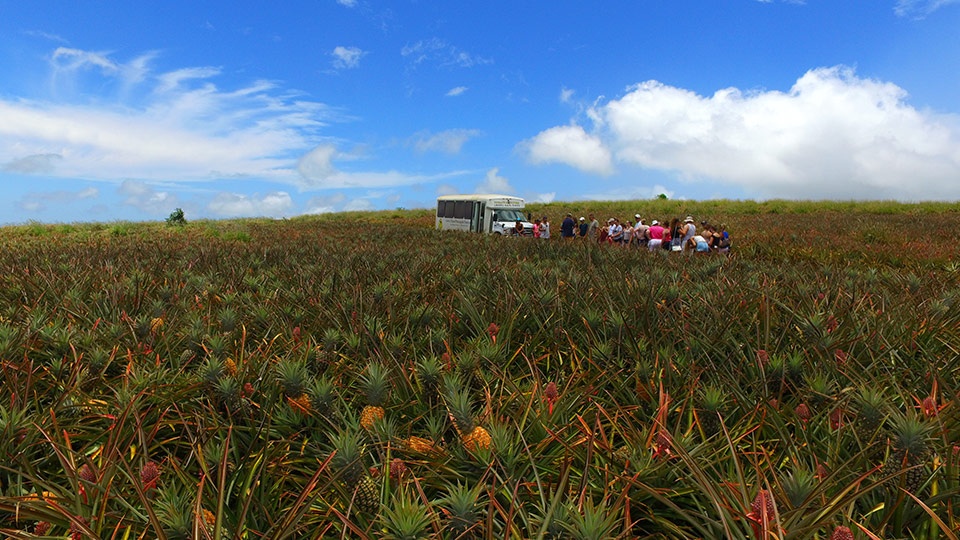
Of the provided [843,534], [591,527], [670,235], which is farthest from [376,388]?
[670,235]

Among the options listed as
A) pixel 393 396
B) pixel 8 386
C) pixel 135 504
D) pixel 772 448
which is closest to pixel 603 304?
pixel 772 448

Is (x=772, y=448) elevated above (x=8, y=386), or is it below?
below

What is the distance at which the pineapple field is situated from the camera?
1.29 meters

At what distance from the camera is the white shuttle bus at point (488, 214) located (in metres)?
28.5

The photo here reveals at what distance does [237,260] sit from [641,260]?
5232 millimetres

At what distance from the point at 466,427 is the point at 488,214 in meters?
28.5

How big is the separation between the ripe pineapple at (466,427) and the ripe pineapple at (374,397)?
0.98 ft

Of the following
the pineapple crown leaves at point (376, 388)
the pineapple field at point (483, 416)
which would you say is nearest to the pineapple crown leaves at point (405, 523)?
the pineapple field at point (483, 416)

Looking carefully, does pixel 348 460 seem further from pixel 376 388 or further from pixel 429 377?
pixel 429 377

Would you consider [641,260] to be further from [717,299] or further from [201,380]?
[201,380]

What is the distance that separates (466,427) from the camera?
1509mm

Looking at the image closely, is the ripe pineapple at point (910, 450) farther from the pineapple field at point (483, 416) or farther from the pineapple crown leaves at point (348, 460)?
the pineapple crown leaves at point (348, 460)

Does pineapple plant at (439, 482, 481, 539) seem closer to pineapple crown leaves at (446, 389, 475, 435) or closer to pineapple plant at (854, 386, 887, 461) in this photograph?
pineapple crown leaves at (446, 389, 475, 435)

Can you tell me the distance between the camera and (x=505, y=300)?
3279 mm
